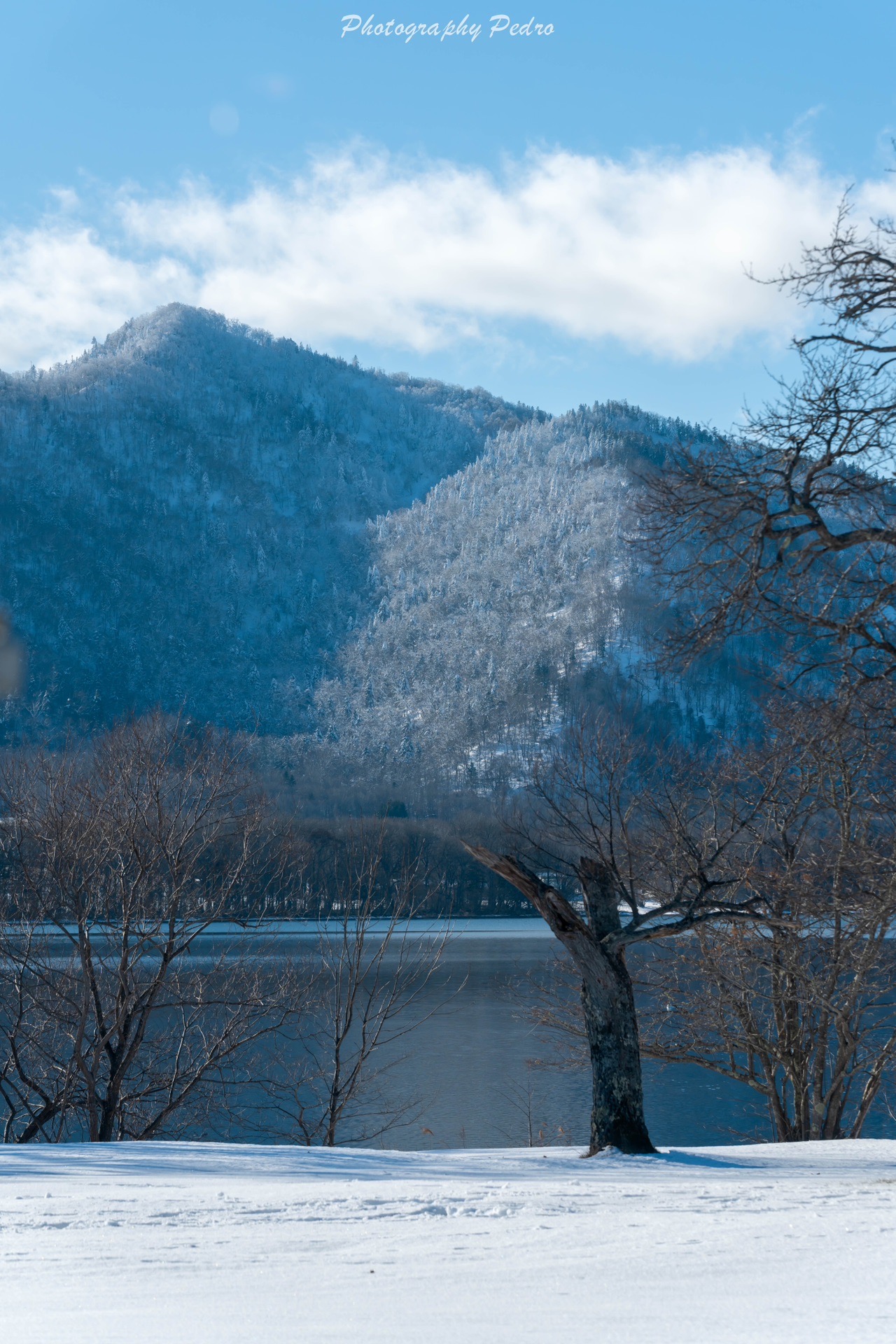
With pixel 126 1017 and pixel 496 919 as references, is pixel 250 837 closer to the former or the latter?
pixel 126 1017

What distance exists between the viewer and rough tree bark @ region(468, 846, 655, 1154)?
35.6 feet

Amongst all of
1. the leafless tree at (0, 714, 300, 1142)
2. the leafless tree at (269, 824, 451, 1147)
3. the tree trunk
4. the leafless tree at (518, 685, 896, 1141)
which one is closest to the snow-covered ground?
the tree trunk

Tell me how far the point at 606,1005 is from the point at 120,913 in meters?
8.15

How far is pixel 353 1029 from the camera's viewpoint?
32.2 m

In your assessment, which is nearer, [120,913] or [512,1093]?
[120,913]

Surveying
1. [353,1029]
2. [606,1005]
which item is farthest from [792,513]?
[353,1029]

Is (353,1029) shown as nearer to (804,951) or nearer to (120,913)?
(120,913)

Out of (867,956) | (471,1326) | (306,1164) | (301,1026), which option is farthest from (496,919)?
(471,1326)

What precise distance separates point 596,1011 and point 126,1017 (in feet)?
21.6

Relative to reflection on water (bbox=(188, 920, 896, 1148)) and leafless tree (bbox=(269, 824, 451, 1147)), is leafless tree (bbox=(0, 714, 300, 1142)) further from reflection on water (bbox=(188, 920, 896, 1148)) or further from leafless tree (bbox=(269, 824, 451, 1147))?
reflection on water (bbox=(188, 920, 896, 1148))

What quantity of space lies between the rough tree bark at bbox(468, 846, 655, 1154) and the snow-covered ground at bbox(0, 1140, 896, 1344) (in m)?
3.21

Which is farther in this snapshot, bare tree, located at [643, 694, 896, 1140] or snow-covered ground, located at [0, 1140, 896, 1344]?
bare tree, located at [643, 694, 896, 1140]

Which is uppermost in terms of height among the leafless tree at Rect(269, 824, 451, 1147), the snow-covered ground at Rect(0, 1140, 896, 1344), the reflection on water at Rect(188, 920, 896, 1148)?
the snow-covered ground at Rect(0, 1140, 896, 1344)

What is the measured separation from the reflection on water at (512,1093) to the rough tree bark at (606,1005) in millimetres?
5494
